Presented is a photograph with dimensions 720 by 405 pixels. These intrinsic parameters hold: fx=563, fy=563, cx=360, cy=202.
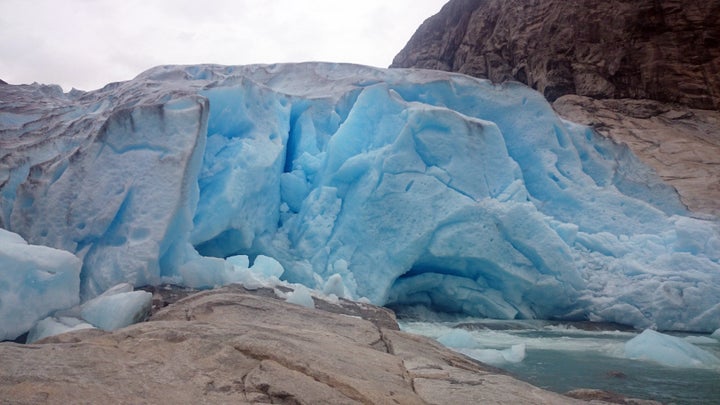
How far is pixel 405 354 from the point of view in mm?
3299

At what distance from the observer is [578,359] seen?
5266 mm

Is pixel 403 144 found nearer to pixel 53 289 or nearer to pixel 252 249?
pixel 252 249

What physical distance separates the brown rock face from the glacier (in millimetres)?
5563

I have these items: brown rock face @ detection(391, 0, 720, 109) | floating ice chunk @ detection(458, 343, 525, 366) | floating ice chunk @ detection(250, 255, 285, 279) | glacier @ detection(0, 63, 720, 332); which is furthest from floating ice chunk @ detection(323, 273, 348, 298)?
brown rock face @ detection(391, 0, 720, 109)

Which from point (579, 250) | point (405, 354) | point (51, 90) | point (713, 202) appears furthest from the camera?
point (51, 90)

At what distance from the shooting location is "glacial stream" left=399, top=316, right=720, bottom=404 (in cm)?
416

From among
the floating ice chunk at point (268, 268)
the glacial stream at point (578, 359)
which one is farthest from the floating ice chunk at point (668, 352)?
the floating ice chunk at point (268, 268)

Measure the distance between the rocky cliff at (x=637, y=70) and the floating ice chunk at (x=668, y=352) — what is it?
6.21 m

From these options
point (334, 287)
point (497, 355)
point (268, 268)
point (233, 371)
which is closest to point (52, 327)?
point (233, 371)

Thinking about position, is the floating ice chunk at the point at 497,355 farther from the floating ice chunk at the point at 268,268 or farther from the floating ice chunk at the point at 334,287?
the floating ice chunk at the point at 268,268

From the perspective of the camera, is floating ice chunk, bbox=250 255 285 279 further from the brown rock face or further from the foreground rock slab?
the brown rock face

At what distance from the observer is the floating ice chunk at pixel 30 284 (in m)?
3.85

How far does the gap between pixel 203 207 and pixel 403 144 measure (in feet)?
9.71

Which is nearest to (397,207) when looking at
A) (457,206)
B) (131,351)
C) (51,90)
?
(457,206)
